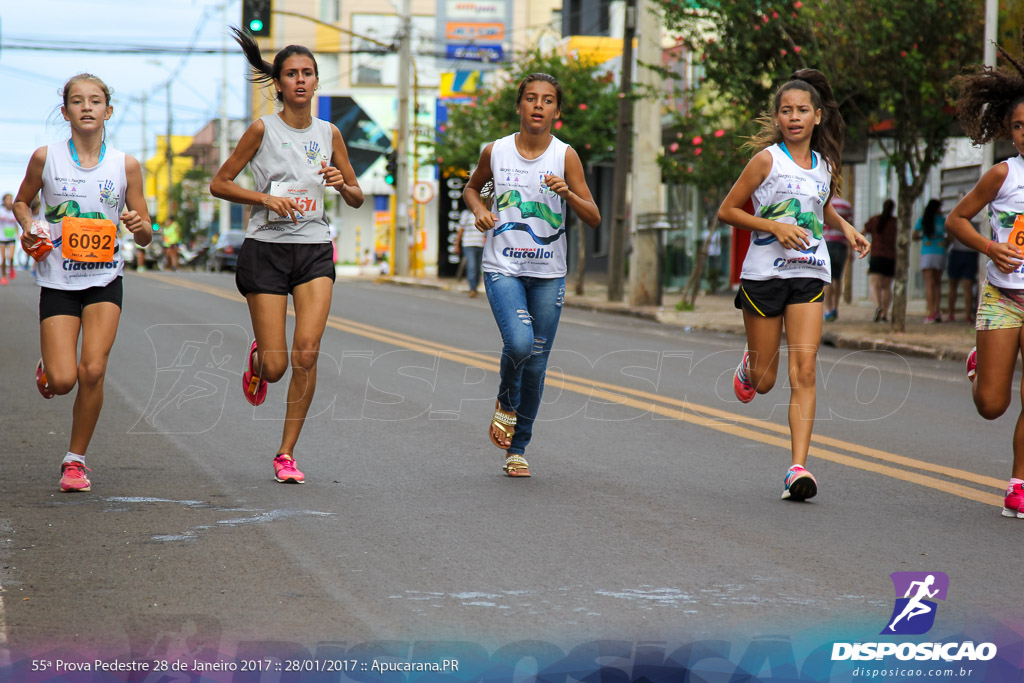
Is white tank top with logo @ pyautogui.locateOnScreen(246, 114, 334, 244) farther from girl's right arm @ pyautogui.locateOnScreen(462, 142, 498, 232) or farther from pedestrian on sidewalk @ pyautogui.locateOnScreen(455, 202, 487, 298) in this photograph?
pedestrian on sidewalk @ pyautogui.locateOnScreen(455, 202, 487, 298)

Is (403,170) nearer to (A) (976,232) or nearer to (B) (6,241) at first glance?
(B) (6,241)

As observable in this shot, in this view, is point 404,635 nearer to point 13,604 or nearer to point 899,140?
point 13,604

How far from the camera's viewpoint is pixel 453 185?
42.4 metres

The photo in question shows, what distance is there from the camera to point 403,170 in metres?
42.0

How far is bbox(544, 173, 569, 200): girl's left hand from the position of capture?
22.3 ft

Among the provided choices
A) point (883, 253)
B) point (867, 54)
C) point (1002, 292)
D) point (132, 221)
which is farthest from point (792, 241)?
point (883, 253)

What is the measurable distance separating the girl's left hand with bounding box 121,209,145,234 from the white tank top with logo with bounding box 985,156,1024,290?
155 inches

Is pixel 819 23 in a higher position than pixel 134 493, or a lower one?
higher

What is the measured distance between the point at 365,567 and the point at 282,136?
101 inches

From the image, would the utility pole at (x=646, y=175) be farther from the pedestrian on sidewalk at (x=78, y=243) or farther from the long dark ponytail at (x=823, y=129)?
the pedestrian on sidewalk at (x=78, y=243)

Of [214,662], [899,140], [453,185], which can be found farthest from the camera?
[453,185]

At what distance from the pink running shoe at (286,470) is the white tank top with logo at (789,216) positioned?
7.92 ft

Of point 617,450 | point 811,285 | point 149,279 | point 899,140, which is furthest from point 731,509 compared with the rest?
point 149,279

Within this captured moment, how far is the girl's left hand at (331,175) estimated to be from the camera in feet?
22.6
